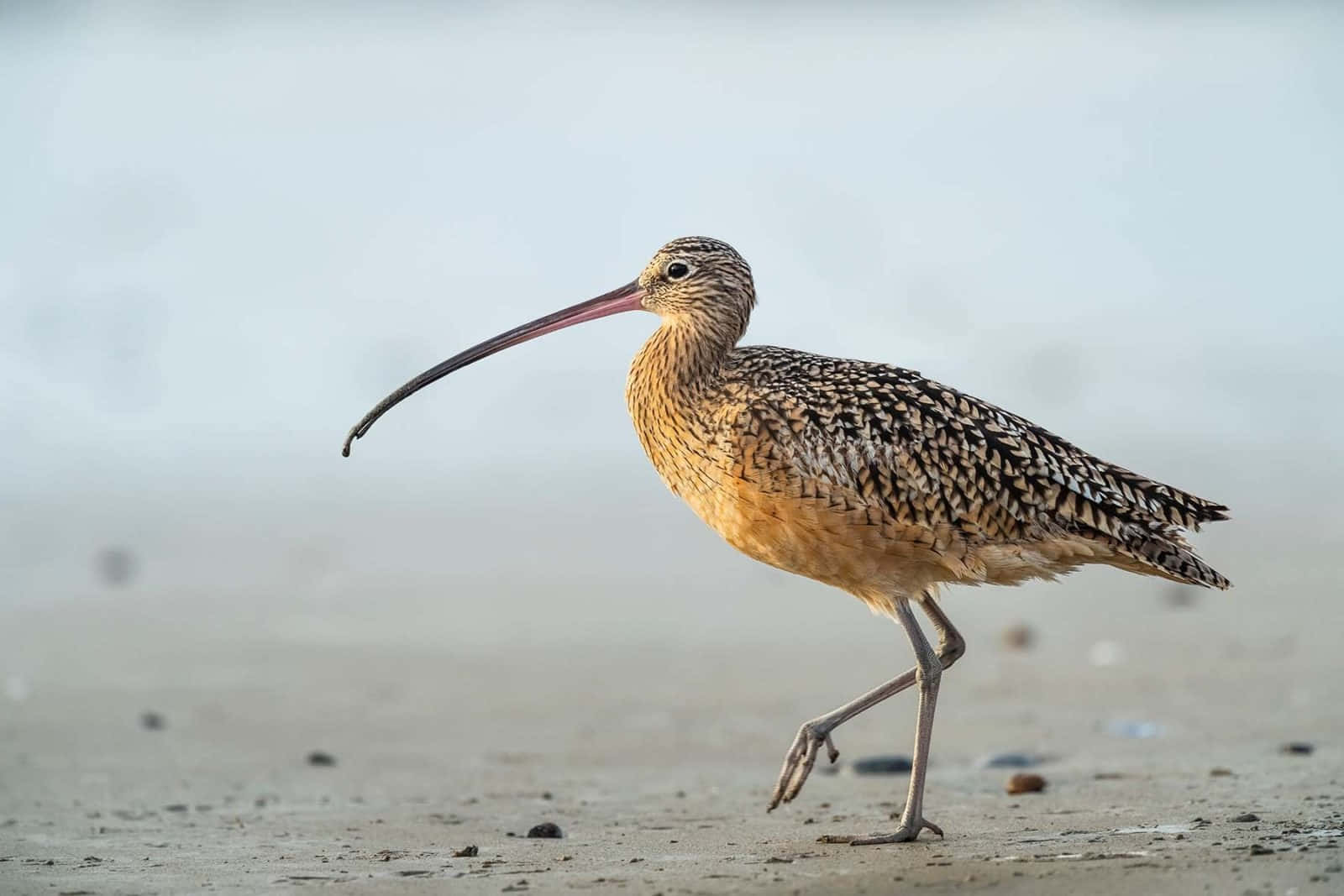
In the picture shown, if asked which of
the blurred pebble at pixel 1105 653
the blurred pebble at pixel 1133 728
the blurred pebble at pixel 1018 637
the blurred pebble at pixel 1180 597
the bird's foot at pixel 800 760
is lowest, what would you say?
the bird's foot at pixel 800 760

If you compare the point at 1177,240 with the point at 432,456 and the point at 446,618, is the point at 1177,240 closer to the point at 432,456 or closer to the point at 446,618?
the point at 432,456

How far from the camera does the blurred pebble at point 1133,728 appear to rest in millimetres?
7891

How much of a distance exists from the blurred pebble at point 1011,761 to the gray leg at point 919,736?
50.1 inches

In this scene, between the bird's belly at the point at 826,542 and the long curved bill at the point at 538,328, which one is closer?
the bird's belly at the point at 826,542

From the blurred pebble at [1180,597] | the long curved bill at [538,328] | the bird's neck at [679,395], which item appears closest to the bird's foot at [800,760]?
the bird's neck at [679,395]

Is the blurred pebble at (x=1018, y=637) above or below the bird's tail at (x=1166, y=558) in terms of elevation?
above

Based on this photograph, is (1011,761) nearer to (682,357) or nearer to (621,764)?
(621,764)

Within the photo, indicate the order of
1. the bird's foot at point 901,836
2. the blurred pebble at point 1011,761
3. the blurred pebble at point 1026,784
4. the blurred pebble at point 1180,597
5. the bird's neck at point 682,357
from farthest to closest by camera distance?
1. the blurred pebble at point 1180,597
2. the blurred pebble at point 1011,761
3. the blurred pebble at point 1026,784
4. the bird's neck at point 682,357
5. the bird's foot at point 901,836

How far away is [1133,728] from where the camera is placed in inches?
315

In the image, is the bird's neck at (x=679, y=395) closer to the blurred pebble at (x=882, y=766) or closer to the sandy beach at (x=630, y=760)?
the sandy beach at (x=630, y=760)

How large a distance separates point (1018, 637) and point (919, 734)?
161 inches

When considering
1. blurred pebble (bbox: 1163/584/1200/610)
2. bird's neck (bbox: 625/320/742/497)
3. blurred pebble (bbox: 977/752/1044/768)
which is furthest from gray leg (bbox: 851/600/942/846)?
blurred pebble (bbox: 1163/584/1200/610)

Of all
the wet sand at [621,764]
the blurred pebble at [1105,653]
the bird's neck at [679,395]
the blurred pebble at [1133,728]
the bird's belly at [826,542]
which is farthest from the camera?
the blurred pebble at [1105,653]

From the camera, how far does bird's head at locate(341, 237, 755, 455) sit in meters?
6.86
